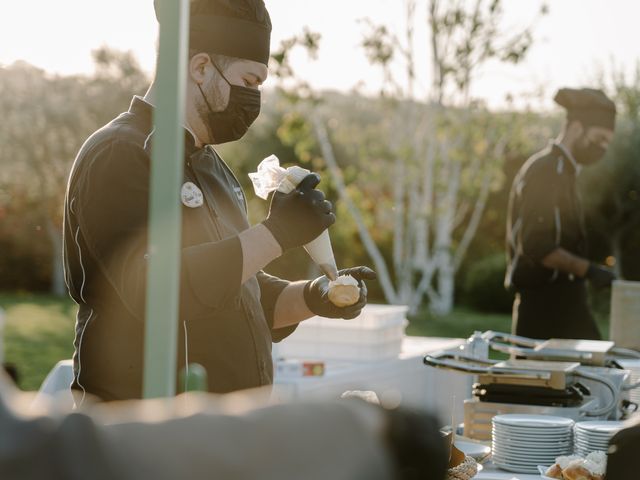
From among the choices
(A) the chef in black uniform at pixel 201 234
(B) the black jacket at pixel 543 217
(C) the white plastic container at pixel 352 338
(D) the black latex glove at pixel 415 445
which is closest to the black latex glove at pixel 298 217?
(A) the chef in black uniform at pixel 201 234

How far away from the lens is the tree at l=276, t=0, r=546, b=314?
12445 mm

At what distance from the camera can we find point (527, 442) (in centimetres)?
233

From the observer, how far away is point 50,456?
1.73 ft

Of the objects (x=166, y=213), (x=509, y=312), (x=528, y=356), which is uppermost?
(x=166, y=213)

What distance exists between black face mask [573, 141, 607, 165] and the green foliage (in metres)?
10.6

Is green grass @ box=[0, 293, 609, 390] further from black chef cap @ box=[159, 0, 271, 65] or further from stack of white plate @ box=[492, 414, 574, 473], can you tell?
black chef cap @ box=[159, 0, 271, 65]

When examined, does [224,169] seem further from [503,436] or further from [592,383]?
[592,383]

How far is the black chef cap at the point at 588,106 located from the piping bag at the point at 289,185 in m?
2.54

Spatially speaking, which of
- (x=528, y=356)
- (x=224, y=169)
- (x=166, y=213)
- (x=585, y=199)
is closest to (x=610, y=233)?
(x=585, y=199)

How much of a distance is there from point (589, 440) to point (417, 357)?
79.4 inches

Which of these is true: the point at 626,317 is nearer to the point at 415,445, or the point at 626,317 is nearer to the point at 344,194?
the point at 415,445

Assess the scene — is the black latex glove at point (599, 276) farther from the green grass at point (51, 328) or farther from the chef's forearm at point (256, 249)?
the green grass at point (51, 328)

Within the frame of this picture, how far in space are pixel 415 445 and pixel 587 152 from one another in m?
4.11

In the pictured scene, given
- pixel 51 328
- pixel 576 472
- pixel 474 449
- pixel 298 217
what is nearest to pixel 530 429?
pixel 474 449
